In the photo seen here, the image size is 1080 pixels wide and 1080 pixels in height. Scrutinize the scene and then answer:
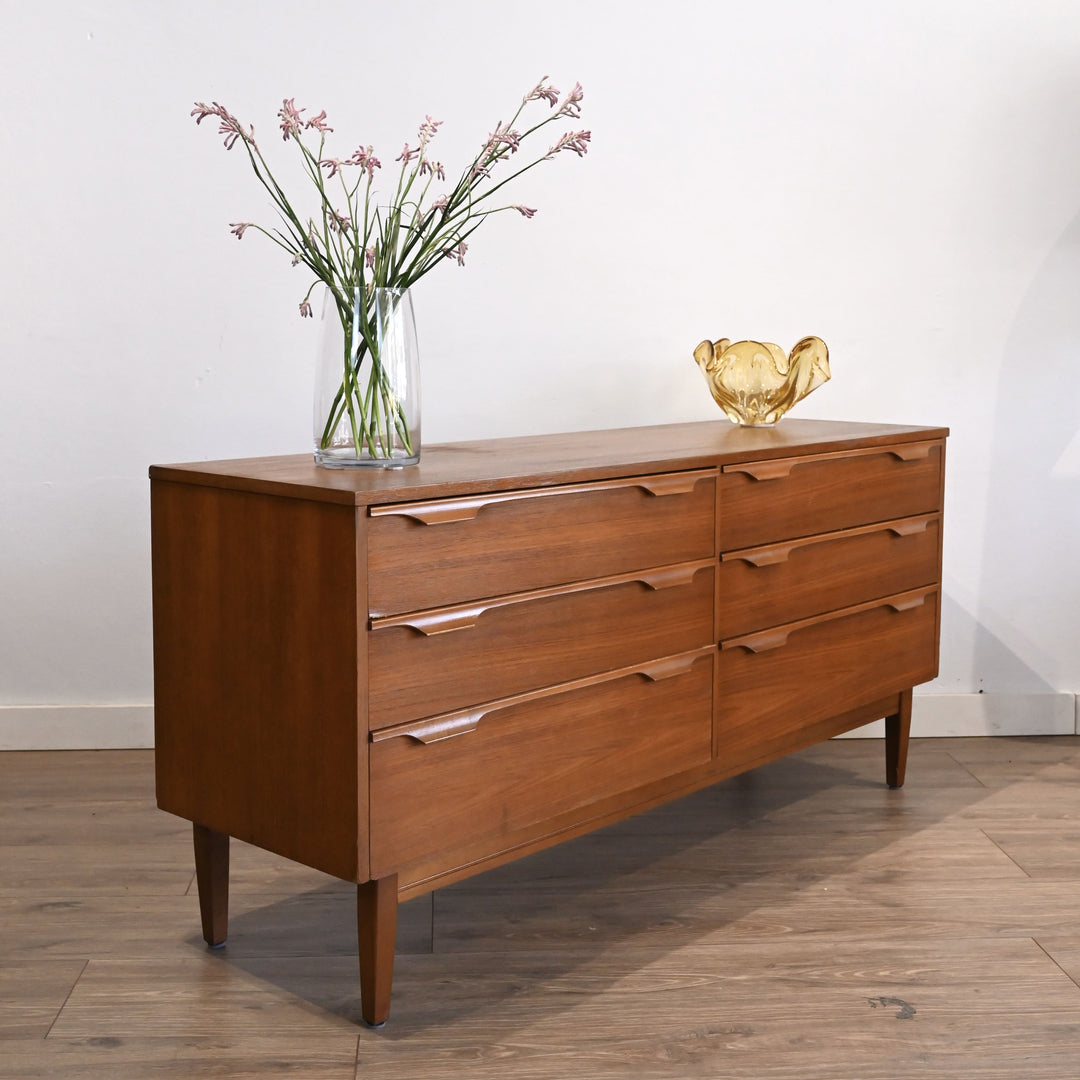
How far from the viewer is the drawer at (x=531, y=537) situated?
1692mm

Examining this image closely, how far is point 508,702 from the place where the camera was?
6.10 ft

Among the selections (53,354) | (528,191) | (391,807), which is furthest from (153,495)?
(528,191)

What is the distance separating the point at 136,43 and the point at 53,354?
0.70 m

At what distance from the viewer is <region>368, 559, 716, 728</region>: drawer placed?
1713 millimetres

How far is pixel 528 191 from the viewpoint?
294 centimetres

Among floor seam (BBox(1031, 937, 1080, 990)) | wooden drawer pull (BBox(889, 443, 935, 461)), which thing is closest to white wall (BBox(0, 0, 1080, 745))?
wooden drawer pull (BBox(889, 443, 935, 461))

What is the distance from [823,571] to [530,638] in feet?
2.54

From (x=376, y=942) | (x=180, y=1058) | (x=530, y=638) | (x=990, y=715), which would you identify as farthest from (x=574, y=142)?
(x=990, y=715)

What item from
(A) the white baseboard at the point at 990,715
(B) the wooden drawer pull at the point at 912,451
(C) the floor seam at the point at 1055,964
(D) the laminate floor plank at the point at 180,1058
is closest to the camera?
(D) the laminate floor plank at the point at 180,1058

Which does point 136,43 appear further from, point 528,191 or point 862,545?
point 862,545

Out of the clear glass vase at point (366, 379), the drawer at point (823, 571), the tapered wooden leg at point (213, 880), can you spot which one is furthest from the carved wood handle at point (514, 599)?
the tapered wooden leg at point (213, 880)

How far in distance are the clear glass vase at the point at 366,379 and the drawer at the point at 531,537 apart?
204 millimetres

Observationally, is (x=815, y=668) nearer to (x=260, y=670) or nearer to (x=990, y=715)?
(x=990, y=715)

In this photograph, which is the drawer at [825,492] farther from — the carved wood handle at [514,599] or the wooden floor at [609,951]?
the wooden floor at [609,951]
